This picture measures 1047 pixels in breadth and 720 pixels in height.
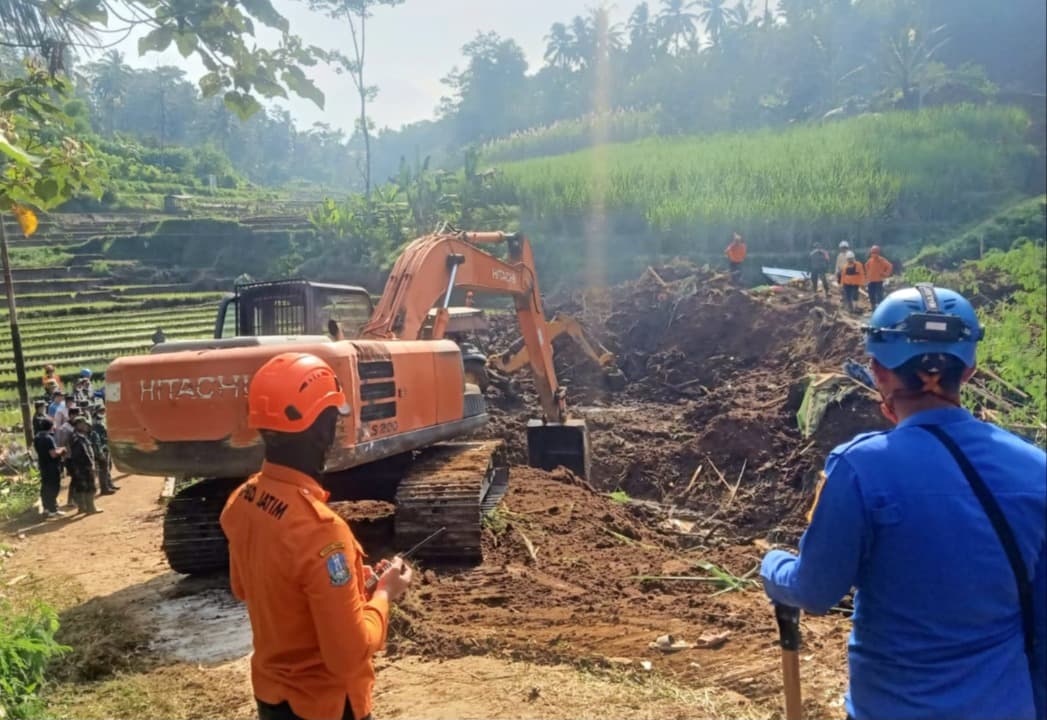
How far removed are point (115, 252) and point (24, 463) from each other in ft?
74.6

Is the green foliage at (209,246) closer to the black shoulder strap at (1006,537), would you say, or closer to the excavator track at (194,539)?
the excavator track at (194,539)

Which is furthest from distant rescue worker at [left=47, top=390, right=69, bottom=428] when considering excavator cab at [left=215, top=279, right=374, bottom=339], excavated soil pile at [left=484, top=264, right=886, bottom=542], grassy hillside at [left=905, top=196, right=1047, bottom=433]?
grassy hillside at [left=905, top=196, right=1047, bottom=433]

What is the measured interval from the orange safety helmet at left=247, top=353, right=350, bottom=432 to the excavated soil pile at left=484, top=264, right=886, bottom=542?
6.13m

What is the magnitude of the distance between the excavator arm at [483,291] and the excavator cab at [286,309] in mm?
390

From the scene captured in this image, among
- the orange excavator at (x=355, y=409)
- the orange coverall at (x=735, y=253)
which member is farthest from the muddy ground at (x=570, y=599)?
the orange coverall at (x=735, y=253)

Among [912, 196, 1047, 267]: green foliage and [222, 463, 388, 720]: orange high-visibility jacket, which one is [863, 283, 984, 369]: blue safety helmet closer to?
[222, 463, 388, 720]: orange high-visibility jacket

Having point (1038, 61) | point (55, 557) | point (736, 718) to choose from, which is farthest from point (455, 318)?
point (1038, 61)

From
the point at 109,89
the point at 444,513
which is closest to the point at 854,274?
the point at 444,513

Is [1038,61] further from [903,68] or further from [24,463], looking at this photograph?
[24,463]

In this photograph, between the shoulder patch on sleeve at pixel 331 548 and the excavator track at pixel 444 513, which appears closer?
the shoulder patch on sleeve at pixel 331 548

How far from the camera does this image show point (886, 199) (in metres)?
22.3

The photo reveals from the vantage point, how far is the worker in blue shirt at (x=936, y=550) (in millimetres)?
1717

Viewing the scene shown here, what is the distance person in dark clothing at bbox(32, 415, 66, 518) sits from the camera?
9.23 meters

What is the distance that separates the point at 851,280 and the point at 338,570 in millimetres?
14707
